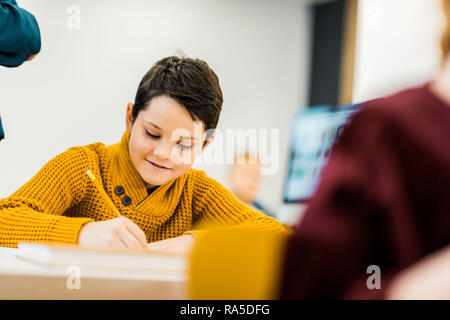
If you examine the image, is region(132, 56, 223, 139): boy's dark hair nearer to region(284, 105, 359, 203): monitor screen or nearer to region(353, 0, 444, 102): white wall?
region(284, 105, 359, 203): monitor screen

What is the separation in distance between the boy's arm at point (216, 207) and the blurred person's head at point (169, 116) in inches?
2.8

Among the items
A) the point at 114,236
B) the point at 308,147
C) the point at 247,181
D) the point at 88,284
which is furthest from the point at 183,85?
the point at 247,181

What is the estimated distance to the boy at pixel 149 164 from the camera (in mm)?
653

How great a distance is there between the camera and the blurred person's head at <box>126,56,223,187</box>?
26.0 inches

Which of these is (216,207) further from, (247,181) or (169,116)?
(247,181)

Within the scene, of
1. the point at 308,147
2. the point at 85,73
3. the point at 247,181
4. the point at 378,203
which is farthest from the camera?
the point at 247,181

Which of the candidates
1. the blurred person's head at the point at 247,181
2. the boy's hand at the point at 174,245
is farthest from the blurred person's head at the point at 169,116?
the blurred person's head at the point at 247,181

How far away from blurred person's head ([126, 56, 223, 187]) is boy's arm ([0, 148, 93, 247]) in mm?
78

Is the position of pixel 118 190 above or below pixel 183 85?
below

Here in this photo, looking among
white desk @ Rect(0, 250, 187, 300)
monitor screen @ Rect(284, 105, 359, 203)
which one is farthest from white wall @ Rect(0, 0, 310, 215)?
monitor screen @ Rect(284, 105, 359, 203)

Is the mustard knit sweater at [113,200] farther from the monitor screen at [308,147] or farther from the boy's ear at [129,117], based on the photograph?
the monitor screen at [308,147]

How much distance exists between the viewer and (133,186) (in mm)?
697

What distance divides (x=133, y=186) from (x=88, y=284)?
34cm
